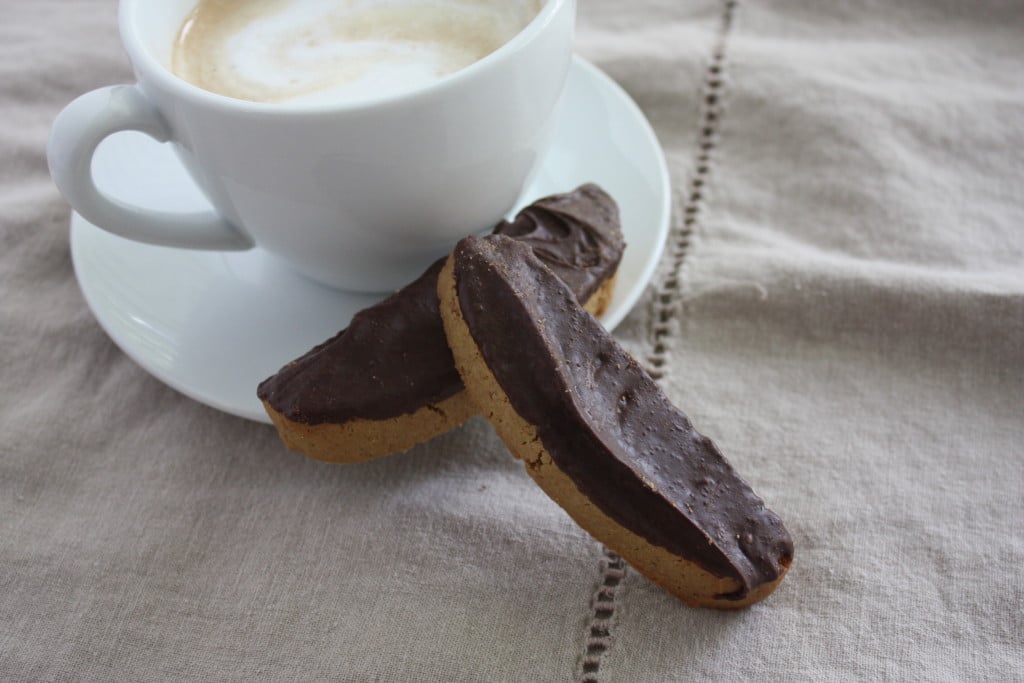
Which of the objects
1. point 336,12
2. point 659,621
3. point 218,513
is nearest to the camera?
point 659,621

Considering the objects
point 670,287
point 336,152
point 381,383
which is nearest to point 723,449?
point 670,287

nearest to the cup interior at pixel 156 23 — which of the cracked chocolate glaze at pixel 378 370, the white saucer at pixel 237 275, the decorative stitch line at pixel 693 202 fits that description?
the white saucer at pixel 237 275

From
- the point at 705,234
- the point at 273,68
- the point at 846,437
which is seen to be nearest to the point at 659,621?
the point at 846,437

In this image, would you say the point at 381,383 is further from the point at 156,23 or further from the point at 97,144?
the point at 156,23

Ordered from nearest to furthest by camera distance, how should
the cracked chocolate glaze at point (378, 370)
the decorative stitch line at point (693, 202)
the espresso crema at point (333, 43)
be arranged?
1. the cracked chocolate glaze at point (378, 370)
2. the espresso crema at point (333, 43)
3. the decorative stitch line at point (693, 202)

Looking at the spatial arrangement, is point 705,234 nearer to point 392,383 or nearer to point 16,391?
point 392,383

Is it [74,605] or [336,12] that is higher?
[336,12]

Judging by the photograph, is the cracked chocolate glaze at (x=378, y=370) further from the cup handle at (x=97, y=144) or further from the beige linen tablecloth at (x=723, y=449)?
the cup handle at (x=97, y=144)
